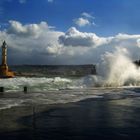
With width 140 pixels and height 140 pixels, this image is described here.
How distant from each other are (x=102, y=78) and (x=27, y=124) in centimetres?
4147

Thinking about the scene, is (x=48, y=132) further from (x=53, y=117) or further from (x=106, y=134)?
(x=53, y=117)

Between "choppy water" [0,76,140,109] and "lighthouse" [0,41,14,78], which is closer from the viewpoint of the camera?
"choppy water" [0,76,140,109]

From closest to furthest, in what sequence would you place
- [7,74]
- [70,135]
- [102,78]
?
1. [70,135]
2. [102,78]
3. [7,74]

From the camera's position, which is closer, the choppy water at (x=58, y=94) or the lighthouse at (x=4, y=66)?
the choppy water at (x=58, y=94)

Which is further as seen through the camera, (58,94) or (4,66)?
(4,66)

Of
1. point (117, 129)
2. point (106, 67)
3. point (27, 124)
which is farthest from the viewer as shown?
point (106, 67)

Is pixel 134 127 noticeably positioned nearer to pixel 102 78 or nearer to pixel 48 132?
pixel 48 132

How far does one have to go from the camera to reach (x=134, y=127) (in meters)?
12.4

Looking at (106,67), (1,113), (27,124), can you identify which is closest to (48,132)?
(27,124)

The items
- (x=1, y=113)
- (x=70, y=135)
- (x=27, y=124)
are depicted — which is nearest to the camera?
(x=70, y=135)

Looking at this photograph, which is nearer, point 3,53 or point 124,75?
point 124,75

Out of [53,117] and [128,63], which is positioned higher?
[128,63]

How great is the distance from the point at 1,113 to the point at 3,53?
6594 cm

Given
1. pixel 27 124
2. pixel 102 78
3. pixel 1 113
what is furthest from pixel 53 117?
pixel 102 78
